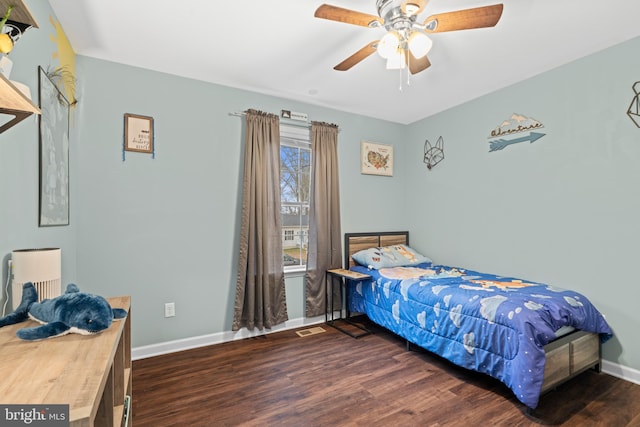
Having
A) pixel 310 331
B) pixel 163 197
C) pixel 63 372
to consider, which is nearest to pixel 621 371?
pixel 310 331

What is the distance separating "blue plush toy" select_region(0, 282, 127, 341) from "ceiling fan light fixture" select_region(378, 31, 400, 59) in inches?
74.9

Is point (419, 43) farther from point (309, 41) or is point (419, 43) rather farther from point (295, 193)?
point (295, 193)

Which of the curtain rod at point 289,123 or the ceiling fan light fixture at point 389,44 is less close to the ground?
the curtain rod at point 289,123

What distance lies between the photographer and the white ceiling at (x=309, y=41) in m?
1.95

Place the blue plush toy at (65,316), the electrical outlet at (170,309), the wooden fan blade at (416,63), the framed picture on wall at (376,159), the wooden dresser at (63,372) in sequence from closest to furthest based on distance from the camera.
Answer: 1. the wooden dresser at (63,372)
2. the blue plush toy at (65,316)
3. the wooden fan blade at (416,63)
4. the electrical outlet at (170,309)
5. the framed picture on wall at (376,159)

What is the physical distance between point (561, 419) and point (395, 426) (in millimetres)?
1017

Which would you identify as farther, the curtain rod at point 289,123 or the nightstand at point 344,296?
the nightstand at point 344,296

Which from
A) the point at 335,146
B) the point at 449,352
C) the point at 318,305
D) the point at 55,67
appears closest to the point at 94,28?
the point at 55,67

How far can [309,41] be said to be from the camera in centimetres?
231

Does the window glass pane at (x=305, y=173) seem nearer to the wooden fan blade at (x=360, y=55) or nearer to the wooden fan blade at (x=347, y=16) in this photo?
the wooden fan blade at (x=360, y=55)

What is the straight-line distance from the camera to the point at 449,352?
239 centimetres

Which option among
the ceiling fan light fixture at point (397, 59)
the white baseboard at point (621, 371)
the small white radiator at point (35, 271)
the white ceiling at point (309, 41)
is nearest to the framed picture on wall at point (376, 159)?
the white ceiling at point (309, 41)

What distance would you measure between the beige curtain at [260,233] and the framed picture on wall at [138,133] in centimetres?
85

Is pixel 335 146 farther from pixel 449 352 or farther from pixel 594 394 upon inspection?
pixel 594 394
